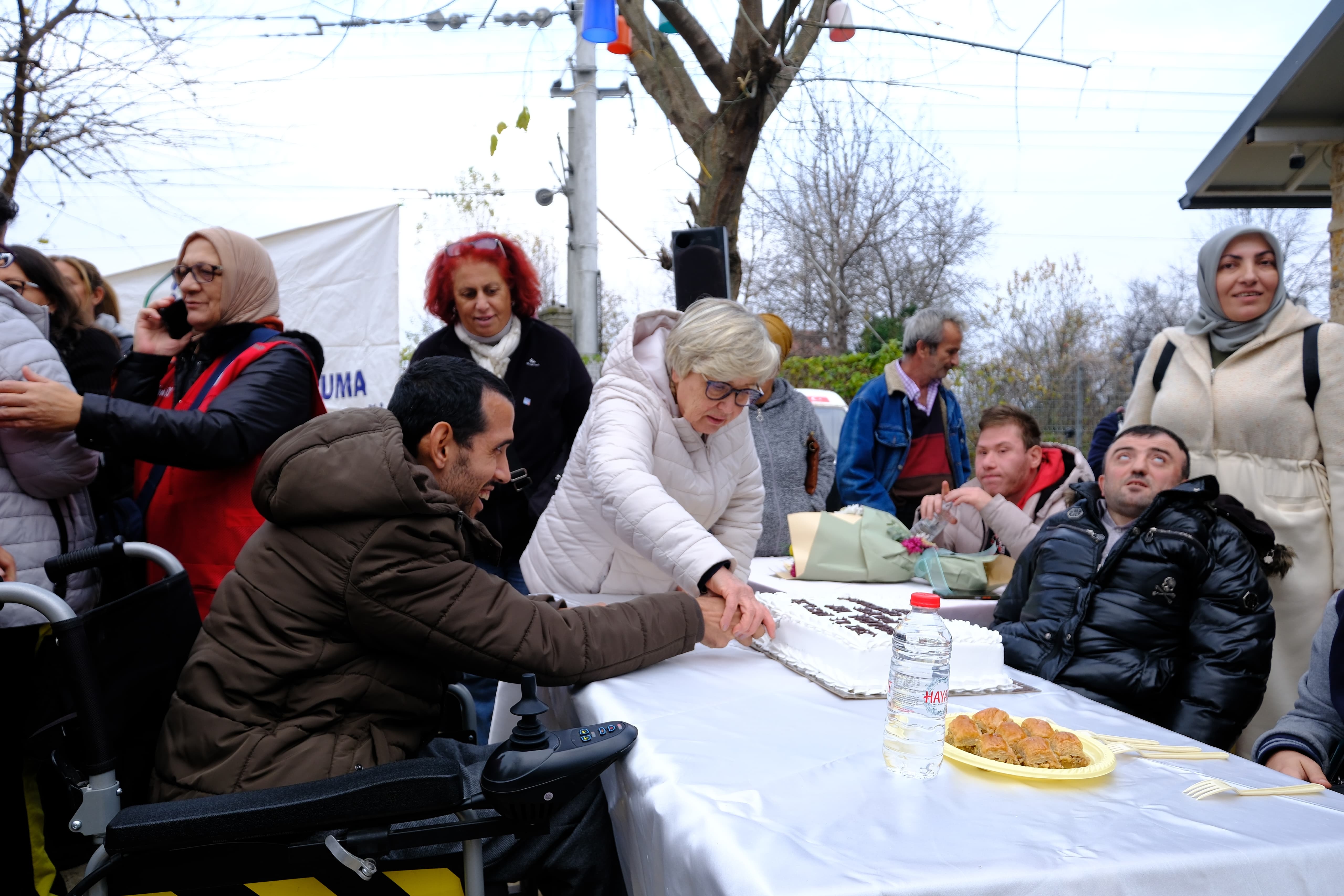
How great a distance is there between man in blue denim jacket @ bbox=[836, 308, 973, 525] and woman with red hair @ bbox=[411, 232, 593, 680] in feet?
4.81

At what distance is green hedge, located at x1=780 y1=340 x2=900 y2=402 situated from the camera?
10.2m

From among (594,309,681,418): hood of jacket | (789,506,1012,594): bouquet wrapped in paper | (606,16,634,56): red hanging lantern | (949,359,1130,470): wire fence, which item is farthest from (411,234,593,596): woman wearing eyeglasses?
(949,359,1130,470): wire fence

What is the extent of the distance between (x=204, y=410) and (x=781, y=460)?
2.54 meters

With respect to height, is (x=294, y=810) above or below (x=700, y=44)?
below

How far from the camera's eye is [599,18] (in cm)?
400

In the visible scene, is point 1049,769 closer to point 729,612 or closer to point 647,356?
point 729,612

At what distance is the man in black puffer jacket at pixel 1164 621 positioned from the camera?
211cm

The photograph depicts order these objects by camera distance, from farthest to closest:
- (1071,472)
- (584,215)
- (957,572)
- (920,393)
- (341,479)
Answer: (584,215) < (920,393) < (1071,472) < (957,572) < (341,479)

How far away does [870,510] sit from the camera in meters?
3.51

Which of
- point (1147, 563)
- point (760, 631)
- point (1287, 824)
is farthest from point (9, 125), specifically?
point (1287, 824)

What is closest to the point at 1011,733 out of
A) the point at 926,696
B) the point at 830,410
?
the point at 926,696

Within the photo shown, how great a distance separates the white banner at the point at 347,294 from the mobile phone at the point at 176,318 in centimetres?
261

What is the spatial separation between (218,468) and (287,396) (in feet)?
0.86

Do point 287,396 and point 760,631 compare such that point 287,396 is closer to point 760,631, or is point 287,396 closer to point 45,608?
point 45,608
